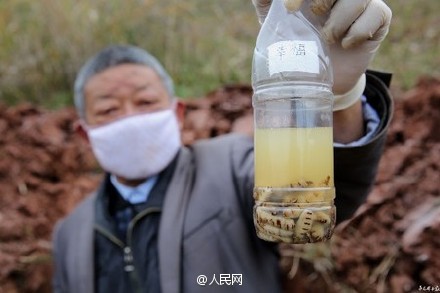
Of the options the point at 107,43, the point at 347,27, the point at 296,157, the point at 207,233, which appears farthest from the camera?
the point at 107,43

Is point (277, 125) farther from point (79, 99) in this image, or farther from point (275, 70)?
point (79, 99)

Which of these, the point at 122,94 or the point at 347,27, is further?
the point at 122,94

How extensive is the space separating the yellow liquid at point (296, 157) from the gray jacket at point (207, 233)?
1.84 feet

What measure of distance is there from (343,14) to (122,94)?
116 centimetres

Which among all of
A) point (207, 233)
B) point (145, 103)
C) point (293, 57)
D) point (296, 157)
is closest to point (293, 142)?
point (296, 157)

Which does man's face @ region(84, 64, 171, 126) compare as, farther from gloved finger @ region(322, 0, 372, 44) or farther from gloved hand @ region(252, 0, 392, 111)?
gloved finger @ region(322, 0, 372, 44)

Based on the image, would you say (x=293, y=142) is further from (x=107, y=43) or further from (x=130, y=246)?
(x=107, y=43)

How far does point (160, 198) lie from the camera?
209 centimetres

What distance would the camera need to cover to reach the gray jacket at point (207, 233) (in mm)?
1887

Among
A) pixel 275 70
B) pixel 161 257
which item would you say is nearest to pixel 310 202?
pixel 275 70

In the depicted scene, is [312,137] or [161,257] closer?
[312,137]

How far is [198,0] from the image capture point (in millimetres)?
5688

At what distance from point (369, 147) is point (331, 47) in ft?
0.98

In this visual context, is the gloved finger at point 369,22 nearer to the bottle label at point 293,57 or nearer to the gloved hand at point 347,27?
the gloved hand at point 347,27
